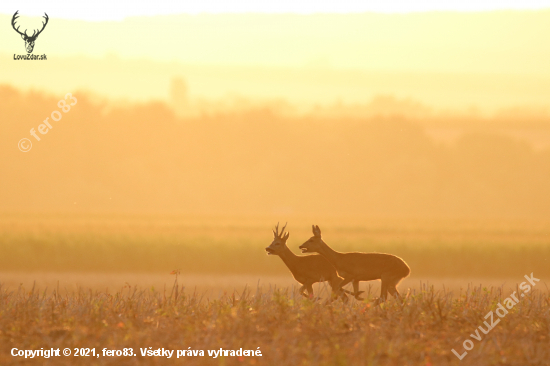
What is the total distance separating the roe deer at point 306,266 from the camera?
1401cm

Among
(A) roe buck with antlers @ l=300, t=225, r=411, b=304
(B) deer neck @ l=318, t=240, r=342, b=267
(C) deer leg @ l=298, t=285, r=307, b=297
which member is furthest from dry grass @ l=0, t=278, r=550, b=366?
(B) deer neck @ l=318, t=240, r=342, b=267

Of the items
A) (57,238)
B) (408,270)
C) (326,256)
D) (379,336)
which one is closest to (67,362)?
(379,336)

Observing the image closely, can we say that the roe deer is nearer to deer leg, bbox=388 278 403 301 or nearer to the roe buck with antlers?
the roe buck with antlers

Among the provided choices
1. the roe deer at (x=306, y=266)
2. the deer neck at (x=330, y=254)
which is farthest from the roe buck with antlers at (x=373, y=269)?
the roe deer at (x=306, y=266)

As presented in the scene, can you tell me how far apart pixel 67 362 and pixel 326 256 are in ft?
21.0

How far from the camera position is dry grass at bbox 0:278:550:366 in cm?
916

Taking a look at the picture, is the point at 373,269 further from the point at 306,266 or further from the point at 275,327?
the point at 275,327

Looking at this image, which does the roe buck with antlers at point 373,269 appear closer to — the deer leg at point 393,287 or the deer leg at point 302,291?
the deer leg at point 393,287

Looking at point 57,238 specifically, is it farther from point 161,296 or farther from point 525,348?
point 525,348

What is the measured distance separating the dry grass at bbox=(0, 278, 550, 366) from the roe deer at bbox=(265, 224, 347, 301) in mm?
1270

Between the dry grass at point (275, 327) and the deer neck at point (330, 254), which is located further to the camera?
the deer neck at point (330, 254)

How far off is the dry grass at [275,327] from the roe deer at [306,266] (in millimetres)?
1270

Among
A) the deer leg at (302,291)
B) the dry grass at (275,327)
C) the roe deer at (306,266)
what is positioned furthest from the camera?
the roe deer at (306,266)

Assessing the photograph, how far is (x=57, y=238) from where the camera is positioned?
4256 cm
